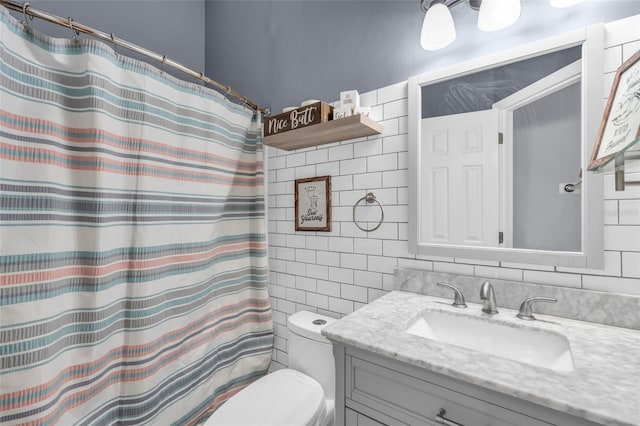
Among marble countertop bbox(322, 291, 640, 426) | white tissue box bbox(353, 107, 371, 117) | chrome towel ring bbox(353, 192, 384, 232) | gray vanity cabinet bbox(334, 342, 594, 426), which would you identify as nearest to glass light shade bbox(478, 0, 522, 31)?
white tissue box bbox(353, 107, 371, 117)

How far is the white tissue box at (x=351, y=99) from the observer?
4.35 ft

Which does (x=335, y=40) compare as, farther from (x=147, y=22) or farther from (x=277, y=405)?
(x=277, y=405)

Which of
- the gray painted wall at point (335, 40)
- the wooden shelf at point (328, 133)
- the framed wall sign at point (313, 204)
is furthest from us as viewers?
the framed wall sign at point (313, 204)

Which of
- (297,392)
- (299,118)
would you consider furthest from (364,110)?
(297,392)

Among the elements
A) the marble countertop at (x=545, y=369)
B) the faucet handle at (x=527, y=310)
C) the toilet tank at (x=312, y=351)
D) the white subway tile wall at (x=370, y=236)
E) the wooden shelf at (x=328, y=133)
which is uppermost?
the wooden shelf at (x=328, y=133)

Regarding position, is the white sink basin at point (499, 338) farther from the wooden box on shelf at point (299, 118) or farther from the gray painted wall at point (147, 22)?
the gray painted wall at point (147, 22)

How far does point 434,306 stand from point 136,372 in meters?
1.21

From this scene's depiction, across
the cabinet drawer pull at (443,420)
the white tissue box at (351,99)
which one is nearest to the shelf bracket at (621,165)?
the cabinet drawer pull at (443,420)

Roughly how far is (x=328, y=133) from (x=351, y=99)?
19 centimetres

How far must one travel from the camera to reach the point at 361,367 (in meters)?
0.83

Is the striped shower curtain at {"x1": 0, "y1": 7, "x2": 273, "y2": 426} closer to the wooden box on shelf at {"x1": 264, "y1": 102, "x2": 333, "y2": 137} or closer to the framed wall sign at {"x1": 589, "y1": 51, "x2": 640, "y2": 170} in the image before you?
the wooden box on shelf at {"x1": 264, "y1": 102, "x2": 333, "y2": 137}

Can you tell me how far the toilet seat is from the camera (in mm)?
1072

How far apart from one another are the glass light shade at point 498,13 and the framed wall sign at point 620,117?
38cm

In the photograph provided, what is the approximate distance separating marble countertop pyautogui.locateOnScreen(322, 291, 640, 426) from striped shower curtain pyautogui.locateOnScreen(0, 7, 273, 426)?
2.80 ft
